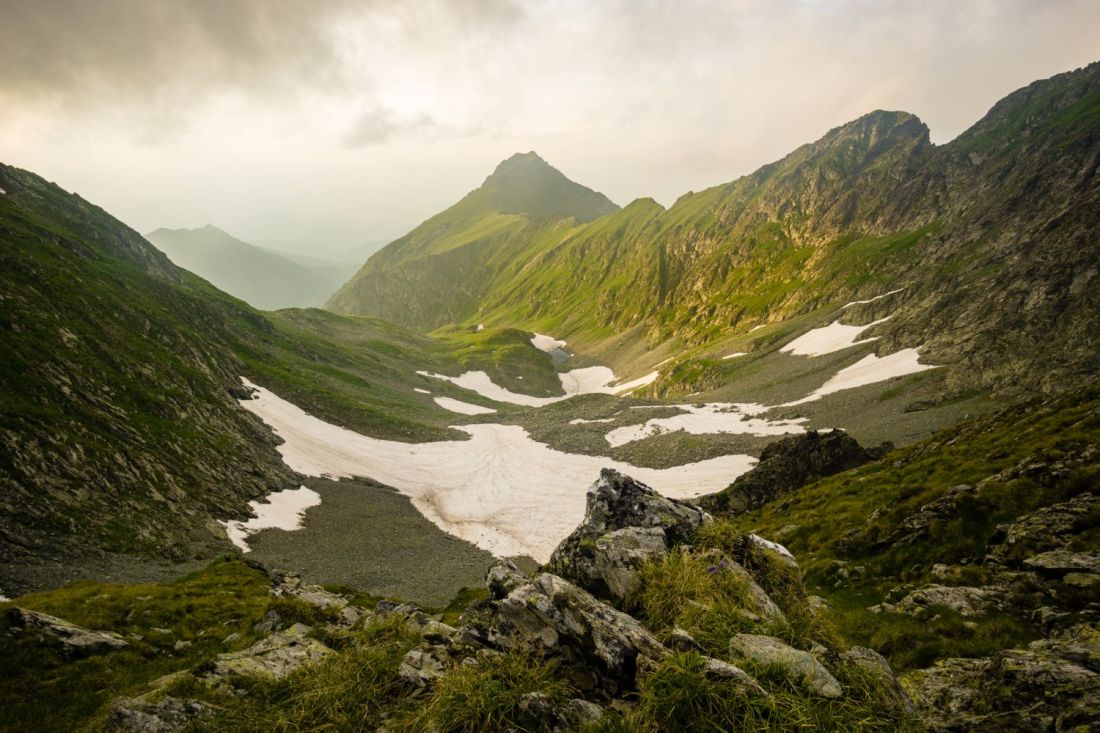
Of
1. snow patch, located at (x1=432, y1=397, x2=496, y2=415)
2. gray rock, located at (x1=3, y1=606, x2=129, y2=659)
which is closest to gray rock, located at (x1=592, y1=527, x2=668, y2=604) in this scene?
gray rock, located at (x1=3, y1=606, x2=129, y2=659)

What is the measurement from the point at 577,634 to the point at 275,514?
48736mm

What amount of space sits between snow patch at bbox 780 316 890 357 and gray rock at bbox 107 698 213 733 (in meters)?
107

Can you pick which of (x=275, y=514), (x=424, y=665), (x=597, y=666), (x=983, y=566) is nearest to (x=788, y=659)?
(x=597, y=666)

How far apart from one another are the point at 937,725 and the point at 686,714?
14.6 feet

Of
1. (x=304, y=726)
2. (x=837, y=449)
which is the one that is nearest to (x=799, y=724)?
(x=304, y=726)

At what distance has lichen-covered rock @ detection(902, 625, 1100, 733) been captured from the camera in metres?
6.76

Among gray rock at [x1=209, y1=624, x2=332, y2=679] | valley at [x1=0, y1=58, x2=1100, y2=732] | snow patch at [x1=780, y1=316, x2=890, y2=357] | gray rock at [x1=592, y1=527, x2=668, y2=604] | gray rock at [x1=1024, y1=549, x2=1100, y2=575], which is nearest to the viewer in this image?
valley at [x1=0, y1=58, x2=1100, y2=732]

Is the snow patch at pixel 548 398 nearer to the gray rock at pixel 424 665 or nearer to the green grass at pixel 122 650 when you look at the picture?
the green grass at pixel 122 650

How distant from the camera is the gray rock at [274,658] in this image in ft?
32.6

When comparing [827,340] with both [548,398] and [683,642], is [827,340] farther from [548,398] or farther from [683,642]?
[683,642]

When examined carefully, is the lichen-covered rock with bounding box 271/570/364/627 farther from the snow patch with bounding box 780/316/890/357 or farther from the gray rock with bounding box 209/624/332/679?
the snow patch with bounding box 780/316/890/357

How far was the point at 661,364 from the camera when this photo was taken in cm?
14800

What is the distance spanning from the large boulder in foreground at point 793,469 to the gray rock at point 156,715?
136 feet

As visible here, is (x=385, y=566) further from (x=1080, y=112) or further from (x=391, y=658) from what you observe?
(x=1080, y=112)
